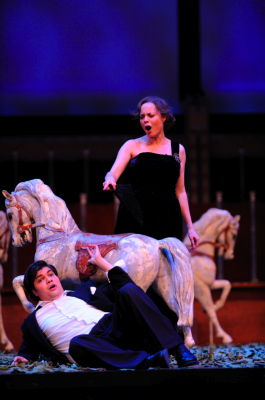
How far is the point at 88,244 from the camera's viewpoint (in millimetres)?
4672

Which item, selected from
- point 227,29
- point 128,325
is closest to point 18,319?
point 128,325

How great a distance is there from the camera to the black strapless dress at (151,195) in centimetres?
495

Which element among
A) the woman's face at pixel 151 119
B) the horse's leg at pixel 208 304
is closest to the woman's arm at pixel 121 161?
the woman's face at pixel 151 119

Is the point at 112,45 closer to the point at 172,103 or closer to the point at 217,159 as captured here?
the point at 172,103

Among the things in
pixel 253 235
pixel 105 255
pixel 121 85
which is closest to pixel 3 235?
pixel 105 255

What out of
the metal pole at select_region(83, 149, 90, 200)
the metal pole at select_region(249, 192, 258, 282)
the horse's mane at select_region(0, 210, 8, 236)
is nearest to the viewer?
the horse's mane at select_region(0, 210, 8, 236)

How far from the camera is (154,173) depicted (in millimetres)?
4973

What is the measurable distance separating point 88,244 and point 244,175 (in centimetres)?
847

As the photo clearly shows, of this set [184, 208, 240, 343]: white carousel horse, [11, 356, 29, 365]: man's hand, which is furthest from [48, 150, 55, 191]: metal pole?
[11, 356, 29, 365]: man's hand

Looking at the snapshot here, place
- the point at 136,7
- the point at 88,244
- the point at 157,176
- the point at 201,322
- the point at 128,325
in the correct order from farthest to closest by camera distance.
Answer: the point at 136,7 → the point at 201,322 → the point at 157,176 → the point at 88,244 → the point at 128,325

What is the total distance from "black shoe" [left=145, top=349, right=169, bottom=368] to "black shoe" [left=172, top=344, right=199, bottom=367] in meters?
0.11

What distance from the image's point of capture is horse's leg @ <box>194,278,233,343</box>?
7.42m

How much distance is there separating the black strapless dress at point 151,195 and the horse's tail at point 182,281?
40cm

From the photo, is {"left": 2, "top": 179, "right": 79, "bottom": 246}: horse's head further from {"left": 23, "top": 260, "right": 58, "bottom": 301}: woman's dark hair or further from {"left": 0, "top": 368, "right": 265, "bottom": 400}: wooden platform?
{"left": 0, "top": 368, "right": 265, "bottom": 400}: wooden platform
